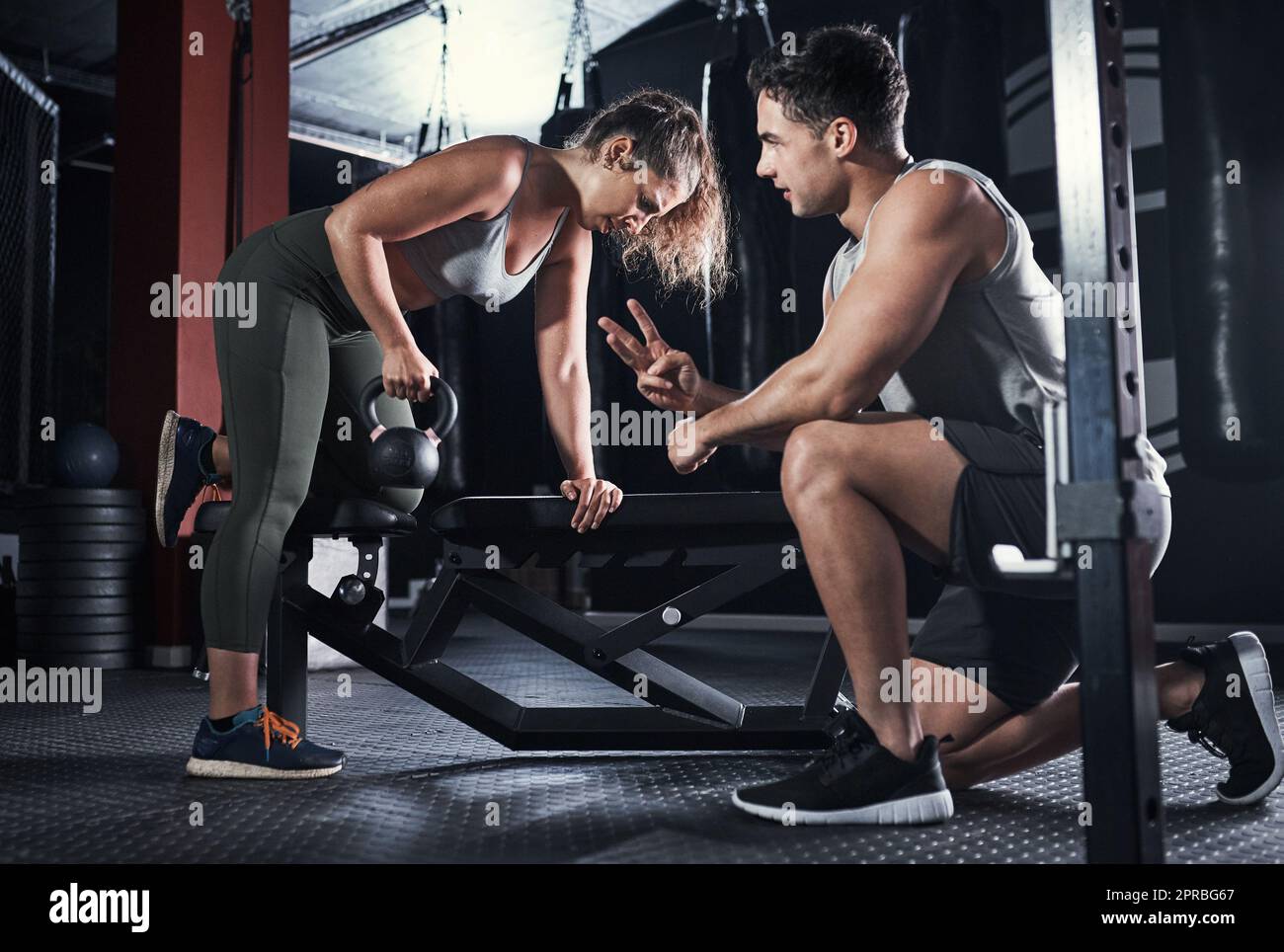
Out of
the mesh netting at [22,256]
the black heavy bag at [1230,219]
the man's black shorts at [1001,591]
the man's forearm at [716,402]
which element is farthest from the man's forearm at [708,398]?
the mesh netting at [22,256]

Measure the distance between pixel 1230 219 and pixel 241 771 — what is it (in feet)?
11.3

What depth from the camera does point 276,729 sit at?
1.83 meters

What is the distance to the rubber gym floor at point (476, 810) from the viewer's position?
1.32 meters

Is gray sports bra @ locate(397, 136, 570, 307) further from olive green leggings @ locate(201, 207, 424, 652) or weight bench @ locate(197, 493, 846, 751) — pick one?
weight bench @ locate(197, 493, 846, 751)

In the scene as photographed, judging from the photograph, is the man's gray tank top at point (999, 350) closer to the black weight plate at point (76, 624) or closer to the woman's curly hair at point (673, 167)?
the woman's curly hair at point (673, 167)

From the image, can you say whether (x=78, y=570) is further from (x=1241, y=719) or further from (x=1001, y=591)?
(x=1241, y=719)

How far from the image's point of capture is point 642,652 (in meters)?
2.03

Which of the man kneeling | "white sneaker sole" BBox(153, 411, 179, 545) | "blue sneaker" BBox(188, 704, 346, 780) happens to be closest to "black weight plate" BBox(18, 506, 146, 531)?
"white sneaker sole" BBox(153, 411, 179, 545)

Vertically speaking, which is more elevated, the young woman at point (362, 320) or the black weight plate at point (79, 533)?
the young woman at point (362, 320)

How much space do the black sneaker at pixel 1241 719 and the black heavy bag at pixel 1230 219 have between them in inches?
88.8

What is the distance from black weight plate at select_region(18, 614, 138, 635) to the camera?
3717mm

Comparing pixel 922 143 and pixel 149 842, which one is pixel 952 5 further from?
pixel 149 842

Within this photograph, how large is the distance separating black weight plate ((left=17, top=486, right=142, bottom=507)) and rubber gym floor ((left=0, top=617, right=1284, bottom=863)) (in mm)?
1361

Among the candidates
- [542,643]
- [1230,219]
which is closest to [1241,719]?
[542,643]
